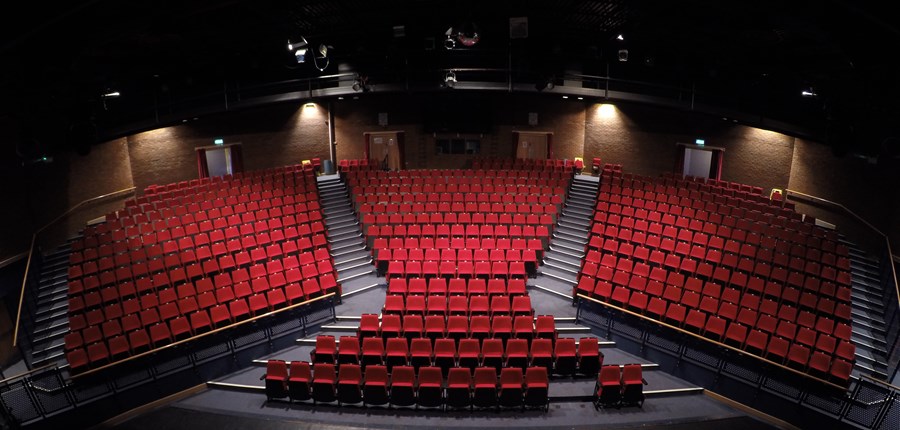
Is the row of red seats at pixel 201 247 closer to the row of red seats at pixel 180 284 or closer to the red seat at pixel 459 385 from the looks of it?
the row of red seats at pixel 180 284

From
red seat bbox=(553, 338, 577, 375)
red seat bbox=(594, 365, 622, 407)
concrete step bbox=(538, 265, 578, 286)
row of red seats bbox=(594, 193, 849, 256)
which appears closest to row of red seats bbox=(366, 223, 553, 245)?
concrete step bbox=(538, 265, 578, 286)

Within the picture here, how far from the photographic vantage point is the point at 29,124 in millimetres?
9602

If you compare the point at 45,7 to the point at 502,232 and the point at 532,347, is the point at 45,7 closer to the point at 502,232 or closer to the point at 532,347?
the point at 532,347

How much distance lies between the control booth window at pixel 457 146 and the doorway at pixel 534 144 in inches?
49.1

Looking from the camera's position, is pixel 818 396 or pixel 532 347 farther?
pixel 532 347

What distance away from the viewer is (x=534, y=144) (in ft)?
54.0

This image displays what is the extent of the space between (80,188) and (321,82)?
6.76m

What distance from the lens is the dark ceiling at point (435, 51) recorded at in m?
5.75

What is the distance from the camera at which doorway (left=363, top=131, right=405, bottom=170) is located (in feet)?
53.8

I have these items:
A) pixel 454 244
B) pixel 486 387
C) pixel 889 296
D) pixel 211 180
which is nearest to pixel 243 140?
pixel 211 180

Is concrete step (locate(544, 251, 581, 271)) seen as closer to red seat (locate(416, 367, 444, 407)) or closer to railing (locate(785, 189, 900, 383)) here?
red seat (locate(416, 367, 444, 407))

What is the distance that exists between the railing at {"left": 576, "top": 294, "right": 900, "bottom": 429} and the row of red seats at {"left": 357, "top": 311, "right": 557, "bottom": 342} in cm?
149

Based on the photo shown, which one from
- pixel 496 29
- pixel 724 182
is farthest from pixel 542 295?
pixel 496 29

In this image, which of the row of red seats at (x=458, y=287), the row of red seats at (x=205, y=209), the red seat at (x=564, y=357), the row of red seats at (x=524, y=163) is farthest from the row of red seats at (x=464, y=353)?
the row of red seats at (x=524, y=163)
